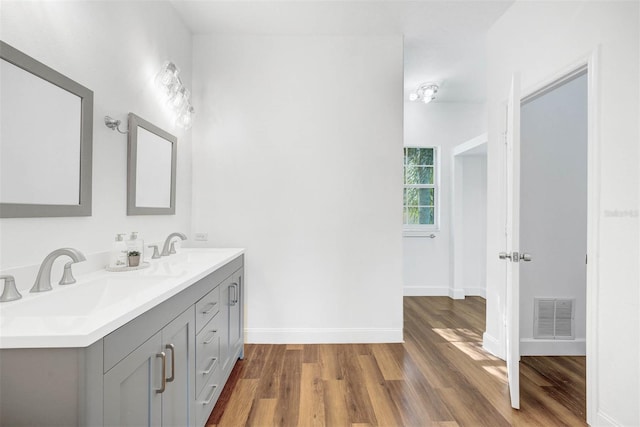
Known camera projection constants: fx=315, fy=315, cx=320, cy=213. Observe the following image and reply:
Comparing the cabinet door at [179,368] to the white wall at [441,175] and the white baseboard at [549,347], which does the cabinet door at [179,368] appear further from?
the white wall at [441,175]

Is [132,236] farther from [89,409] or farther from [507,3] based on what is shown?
[507,3]

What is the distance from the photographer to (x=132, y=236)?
5.76 feet

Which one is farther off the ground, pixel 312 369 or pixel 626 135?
pixel 626 135

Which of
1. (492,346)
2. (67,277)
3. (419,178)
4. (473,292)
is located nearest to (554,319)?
(492,346)

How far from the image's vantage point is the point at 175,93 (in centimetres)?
245

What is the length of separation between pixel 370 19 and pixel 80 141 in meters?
2.34

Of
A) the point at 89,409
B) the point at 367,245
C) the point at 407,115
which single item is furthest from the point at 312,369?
the point at 407,115

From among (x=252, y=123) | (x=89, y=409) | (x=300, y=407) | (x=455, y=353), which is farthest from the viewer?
(x=252, y=123)

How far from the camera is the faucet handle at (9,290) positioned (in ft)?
3.58

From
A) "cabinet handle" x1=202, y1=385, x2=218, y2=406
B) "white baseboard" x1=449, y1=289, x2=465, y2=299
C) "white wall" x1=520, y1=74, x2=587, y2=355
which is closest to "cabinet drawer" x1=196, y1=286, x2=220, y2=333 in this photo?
"cabinet handle" x1=202, y1=385, x2=218, y2=406

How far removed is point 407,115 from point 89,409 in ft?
15.2

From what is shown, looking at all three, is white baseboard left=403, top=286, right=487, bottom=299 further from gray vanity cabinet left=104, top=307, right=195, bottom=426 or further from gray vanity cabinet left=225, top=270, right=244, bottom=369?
gray vanity cabinet left=104, top=307, right=195, bottom=426

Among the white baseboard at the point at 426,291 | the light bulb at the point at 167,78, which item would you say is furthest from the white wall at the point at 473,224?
the light bulb at the point at 167,78

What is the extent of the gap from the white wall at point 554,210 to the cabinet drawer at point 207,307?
96.0 inches
